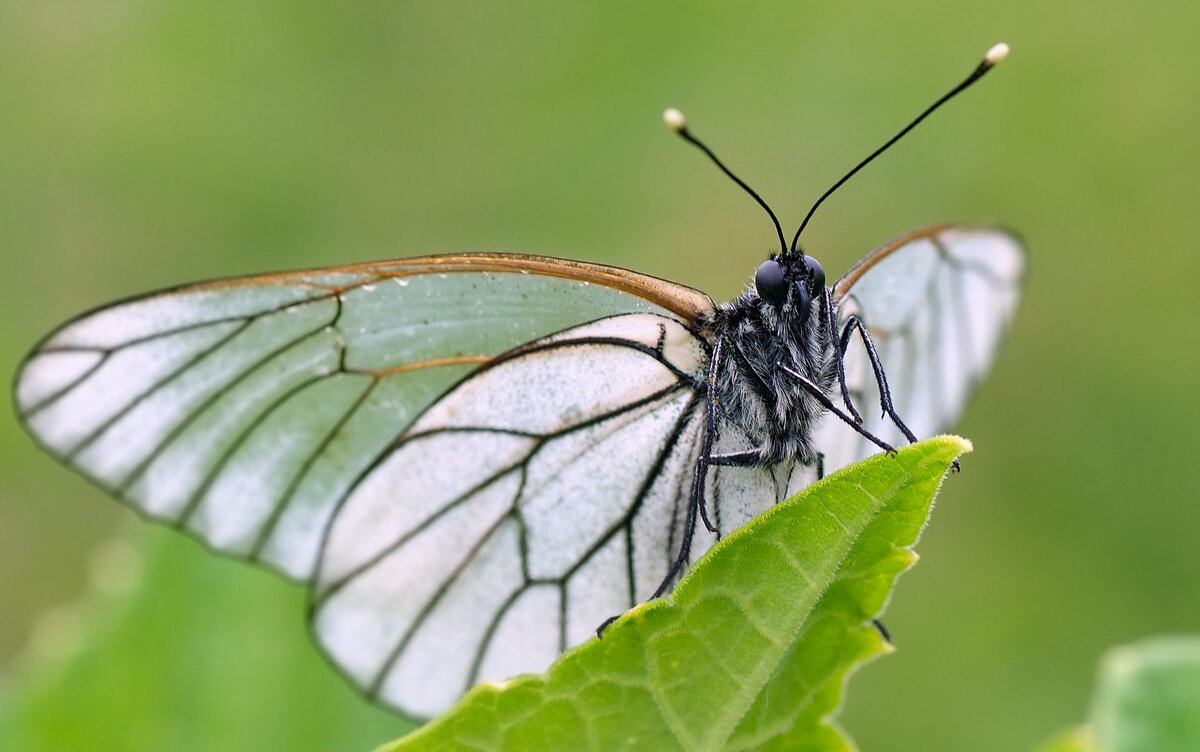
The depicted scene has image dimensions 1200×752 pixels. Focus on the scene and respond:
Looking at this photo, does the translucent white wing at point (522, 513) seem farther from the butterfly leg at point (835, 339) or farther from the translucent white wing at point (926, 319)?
the translucent white wing at point (926, 319)

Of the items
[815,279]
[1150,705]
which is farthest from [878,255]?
[1150,705]

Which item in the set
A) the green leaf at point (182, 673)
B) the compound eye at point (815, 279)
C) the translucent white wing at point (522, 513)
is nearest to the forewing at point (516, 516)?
the translucent white wing at point (522, 513)

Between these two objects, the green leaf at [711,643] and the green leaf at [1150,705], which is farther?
the green leaf at [1150,705]

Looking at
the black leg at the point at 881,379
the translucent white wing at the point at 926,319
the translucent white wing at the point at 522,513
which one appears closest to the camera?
the black leg at the point at 881,379

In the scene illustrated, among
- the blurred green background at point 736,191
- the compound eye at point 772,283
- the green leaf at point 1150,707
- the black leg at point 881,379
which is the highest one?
the blurred green background at point 736,191

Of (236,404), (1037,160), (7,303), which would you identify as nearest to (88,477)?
(236,404)

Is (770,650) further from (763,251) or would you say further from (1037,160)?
(1037,160)

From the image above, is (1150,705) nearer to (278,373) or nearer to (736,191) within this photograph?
(278,373)

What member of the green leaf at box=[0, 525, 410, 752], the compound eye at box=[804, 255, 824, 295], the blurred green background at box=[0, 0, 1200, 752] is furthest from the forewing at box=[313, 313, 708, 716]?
the blurred green background at box=[0, 0, 1200, 752]

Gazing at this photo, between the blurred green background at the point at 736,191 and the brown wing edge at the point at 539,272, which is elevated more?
the blurred green background at the point at 736,191

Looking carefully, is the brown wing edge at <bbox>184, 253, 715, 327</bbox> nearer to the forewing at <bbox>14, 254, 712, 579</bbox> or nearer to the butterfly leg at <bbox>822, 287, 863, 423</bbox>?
the forewing at <bbox>14, 254, 712, 579</bbox>
